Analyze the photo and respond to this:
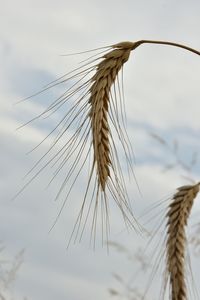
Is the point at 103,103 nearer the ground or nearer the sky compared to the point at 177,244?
nearer the sky

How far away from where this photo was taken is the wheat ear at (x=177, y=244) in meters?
2.42

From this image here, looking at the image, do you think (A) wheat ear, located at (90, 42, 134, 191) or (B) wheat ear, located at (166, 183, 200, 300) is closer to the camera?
(A) wheat ear, located at (90, 42, 134, 191)

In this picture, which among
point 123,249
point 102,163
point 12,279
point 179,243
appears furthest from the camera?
point 12,279

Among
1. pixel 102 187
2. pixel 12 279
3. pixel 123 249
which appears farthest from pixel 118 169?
pixel 12 279

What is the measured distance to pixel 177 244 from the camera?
2428mm

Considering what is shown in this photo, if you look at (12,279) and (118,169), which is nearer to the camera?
(118,169)

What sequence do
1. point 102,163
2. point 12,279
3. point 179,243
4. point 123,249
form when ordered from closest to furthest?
point 102,163
point 179,243
point 123,249
point 12,279

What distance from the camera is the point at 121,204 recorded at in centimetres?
231

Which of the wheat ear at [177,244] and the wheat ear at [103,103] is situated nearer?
the wheat ear at [103,103]

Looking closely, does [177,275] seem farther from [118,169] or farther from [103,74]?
[103,74]

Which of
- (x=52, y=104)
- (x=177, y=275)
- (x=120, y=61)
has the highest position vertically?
(x=120, y=61)

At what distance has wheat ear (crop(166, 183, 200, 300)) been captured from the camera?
242 centimetres

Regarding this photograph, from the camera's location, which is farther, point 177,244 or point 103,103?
point 177,244

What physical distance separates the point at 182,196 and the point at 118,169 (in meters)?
0.35
